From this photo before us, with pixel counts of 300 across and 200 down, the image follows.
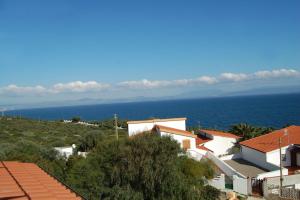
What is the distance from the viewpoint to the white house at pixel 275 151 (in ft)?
Result: 106

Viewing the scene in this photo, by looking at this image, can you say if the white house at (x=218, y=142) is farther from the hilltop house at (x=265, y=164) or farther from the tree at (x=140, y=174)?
the tree at (x=140, y=174)

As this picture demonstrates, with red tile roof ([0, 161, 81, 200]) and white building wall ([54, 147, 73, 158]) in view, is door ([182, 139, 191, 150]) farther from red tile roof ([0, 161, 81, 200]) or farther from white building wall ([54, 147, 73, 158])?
red tile roof ([0, 161, 81, 200])

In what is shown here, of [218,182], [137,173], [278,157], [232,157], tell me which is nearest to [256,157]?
[278,157]

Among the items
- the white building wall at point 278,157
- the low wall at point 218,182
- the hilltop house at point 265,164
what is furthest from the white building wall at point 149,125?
the low wall at point 218,182

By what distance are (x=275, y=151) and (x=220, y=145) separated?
10.0 metres

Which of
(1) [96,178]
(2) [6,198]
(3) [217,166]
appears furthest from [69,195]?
(3) [217,166]

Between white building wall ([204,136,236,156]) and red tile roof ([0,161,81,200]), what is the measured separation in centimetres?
2626

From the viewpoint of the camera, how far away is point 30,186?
13531 mm

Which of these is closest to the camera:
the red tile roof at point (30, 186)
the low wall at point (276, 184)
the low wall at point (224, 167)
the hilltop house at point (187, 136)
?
the red tile roof at point (30, 186)

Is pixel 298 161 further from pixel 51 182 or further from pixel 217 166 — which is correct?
pixel 51 182

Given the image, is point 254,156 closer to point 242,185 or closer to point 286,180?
point 286,180

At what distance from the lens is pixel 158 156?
20531mm

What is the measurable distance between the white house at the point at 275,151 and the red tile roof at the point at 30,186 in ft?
68.8

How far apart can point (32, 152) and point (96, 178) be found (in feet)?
25.3
